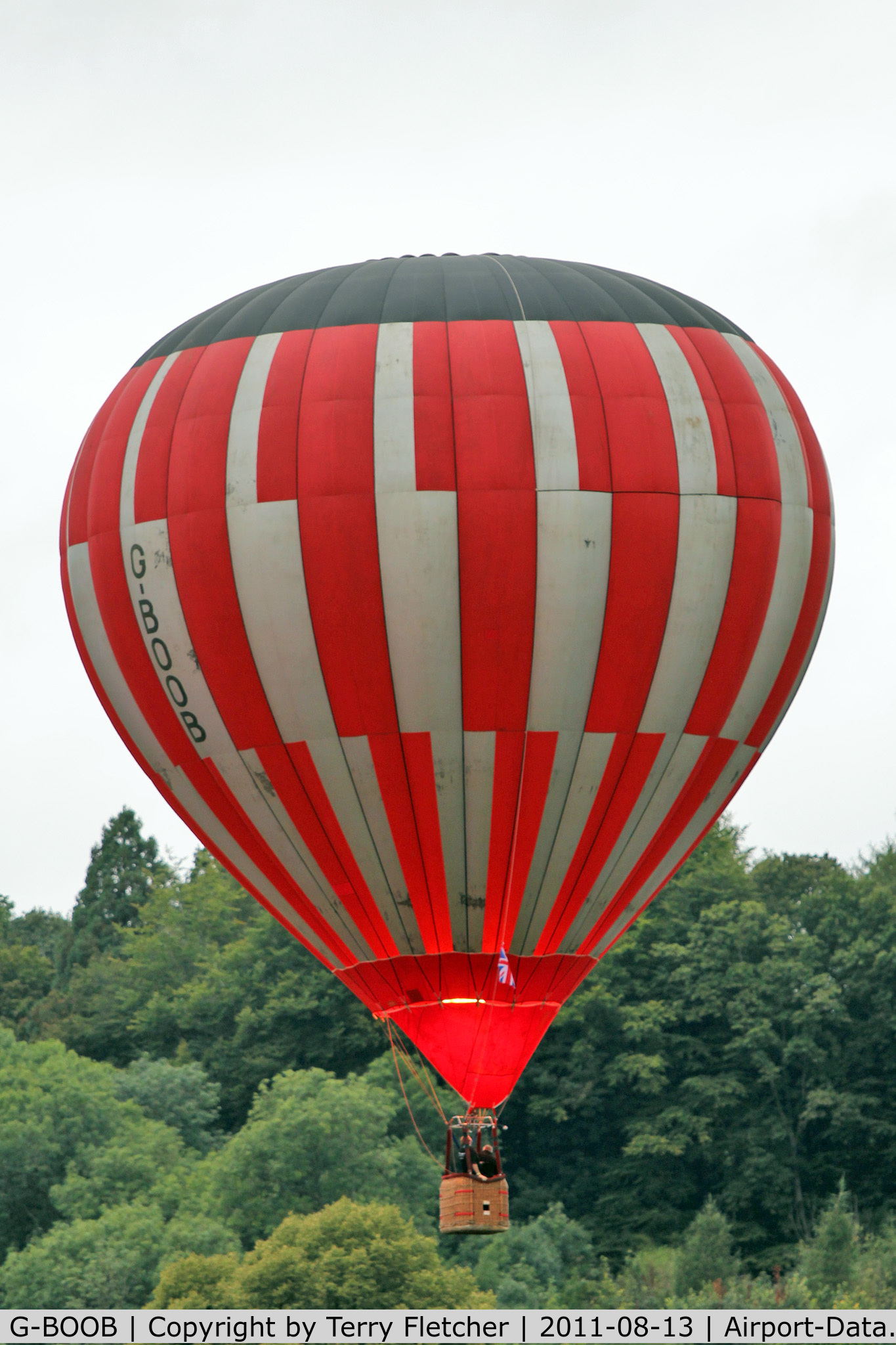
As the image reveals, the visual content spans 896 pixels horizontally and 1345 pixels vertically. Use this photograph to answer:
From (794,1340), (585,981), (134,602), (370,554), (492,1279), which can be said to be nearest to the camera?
(370,554)

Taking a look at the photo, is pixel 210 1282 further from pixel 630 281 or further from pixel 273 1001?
pixel 630 281

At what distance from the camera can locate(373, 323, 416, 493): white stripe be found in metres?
18.4

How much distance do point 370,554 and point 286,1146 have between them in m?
30.8

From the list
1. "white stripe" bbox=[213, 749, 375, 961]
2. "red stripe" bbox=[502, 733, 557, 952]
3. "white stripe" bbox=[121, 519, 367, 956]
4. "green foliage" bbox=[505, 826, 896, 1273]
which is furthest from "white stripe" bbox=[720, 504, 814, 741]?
"green foliage" bbox=[505, 826, 896, 1273]

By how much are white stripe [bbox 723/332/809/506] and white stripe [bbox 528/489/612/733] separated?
6.93 feet

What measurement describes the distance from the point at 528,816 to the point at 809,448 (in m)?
4.56

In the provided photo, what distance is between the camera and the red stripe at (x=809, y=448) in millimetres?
20422

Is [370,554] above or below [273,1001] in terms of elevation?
below

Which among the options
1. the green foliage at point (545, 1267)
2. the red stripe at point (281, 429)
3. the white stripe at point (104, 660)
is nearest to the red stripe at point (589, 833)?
the red stripe at point (281, 429)

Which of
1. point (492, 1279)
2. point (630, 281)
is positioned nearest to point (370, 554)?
point (630, 281)

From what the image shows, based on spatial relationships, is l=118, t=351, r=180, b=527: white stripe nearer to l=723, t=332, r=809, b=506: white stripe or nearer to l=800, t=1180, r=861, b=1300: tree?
l=723, t=332, r=809, b=506: white stripe

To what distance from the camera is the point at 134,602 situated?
19.6 metres

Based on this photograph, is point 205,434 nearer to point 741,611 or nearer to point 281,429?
point 281,429

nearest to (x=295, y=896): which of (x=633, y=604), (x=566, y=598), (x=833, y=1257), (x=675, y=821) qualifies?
(x=675, y=821)
